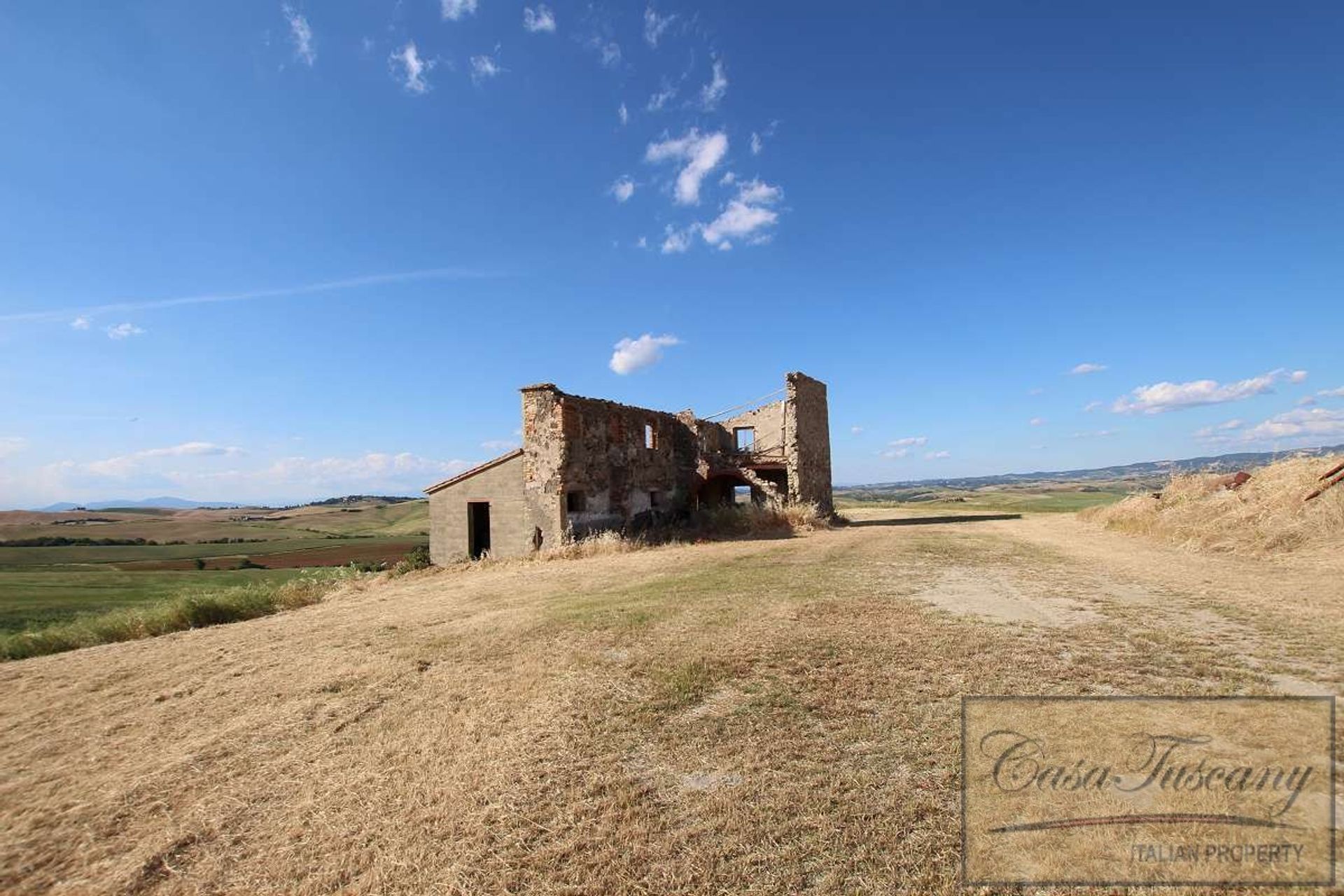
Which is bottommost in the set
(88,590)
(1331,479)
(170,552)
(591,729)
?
(170,552)

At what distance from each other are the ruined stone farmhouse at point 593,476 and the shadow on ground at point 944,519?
2.89 m

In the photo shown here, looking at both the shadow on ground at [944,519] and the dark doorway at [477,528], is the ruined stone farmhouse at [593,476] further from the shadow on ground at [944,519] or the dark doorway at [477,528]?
the shadow on ground at [944,519]

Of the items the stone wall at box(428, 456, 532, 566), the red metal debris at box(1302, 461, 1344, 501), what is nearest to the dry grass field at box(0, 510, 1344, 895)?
the red metal debris at box(1302, 461, 1344, 501)

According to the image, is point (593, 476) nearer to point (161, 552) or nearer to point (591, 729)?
point (591, 729)

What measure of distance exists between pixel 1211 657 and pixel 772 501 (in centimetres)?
1964

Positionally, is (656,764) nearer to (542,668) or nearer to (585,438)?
(542,668)

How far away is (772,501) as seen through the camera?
25.2 metres

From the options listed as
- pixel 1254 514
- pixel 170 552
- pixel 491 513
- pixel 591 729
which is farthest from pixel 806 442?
pixel 170 552

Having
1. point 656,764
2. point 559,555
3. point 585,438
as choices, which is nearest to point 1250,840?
point 656,764

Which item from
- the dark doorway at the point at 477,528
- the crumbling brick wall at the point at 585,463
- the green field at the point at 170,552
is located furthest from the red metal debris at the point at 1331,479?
the green field at the point at 170,552

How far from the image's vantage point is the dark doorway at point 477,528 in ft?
66.2

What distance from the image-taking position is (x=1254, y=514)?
43.0 ft

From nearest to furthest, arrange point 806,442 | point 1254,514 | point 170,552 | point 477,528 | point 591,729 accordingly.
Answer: point 591,729, point 1254,514, point 477,528, point 806,442, point 170,552

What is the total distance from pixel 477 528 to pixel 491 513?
1.53 meters
